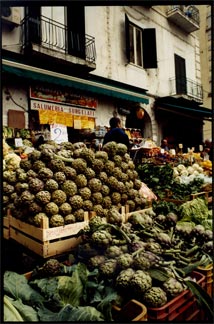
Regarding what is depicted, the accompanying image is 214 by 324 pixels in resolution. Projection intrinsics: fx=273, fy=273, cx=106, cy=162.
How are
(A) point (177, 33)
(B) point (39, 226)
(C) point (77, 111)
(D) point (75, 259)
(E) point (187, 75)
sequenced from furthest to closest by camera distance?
(E) point (187, 75) → (A) point (177, 33) → (C) point (77, 111) → (B) point (39, 226) → (D) point (75, 259)

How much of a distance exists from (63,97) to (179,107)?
4151 millimetres

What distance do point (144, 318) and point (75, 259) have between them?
0.69m

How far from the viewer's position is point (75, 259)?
1943mm

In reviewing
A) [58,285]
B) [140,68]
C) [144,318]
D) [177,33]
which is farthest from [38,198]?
[177,33]

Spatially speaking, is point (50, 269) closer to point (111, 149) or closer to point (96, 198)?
point (96, 198)

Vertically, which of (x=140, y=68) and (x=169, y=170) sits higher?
(x=140, y=68)

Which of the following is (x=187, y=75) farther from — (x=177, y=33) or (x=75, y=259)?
(x=75, y=259)

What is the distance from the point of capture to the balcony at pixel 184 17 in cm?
1063

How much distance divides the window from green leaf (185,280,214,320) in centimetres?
880

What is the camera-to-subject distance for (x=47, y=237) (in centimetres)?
202

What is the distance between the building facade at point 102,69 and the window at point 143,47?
0.11ft

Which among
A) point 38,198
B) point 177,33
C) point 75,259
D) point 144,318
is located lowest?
point 144,318

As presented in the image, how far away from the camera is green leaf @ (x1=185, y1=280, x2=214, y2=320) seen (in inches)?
63.4

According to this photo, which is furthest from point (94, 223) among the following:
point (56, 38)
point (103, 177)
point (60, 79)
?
point (56, 38)
